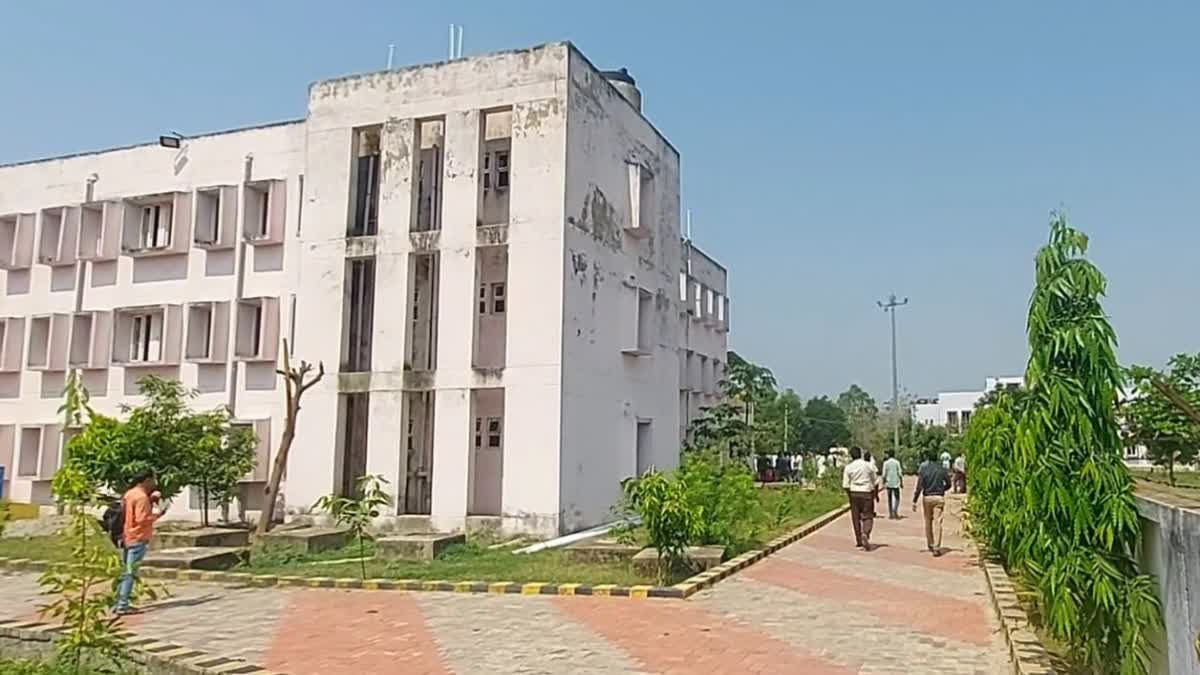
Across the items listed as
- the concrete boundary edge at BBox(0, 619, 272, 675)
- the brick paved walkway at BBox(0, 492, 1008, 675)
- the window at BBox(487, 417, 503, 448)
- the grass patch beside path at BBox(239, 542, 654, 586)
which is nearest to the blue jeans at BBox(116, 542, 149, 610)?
the brick paved walkway at BBox(0, 492, 1008, 675)

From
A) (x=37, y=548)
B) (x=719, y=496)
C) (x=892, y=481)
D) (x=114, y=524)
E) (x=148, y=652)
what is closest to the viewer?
(x=148, y=652)

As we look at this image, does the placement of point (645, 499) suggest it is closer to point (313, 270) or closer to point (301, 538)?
point (301, 538)

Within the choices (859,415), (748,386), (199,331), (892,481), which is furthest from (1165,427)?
(859,415)

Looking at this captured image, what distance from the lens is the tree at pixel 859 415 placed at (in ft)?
179

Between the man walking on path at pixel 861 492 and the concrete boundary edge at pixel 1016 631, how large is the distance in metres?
3.56

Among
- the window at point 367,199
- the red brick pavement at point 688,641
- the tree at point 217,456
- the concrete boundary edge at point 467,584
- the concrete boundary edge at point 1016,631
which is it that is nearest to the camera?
the concrete boundary edge at point 1016,631

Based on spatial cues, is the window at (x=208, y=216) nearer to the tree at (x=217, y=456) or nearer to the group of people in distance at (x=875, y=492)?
the tree at (x=217, y=456)

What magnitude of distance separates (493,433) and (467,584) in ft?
23.4

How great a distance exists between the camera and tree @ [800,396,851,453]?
66.9 metres

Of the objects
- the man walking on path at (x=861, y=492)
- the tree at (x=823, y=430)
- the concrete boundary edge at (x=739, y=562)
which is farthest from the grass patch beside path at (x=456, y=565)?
the tree at (x=823, y=430)

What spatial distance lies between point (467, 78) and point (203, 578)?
9.99 meters

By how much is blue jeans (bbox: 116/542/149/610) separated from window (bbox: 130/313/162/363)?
41.0ft

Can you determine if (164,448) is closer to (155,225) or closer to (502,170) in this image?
(155,225)

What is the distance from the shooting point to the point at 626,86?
2228 cm
